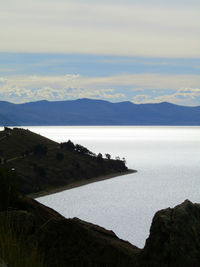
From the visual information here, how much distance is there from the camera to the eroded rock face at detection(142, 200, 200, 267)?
17.0m

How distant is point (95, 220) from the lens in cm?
12175

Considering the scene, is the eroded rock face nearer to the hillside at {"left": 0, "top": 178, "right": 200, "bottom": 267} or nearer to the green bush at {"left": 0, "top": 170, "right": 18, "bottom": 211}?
the hillside at {"left": 0, "top": 178, "right": 200, "bottom": 267}

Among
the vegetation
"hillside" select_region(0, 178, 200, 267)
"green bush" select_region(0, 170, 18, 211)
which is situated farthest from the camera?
"green bush" select_region(0, 170, 18, 211)

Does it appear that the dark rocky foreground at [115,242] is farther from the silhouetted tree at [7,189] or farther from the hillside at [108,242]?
the silhouetted tree at [7,189]

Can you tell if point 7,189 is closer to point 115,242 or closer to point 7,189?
point 7,189

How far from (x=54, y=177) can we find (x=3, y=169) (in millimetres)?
167799

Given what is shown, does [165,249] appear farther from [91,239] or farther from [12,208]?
[12,208]

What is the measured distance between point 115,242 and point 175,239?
10.8ft

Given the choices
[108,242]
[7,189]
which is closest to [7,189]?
[7,189]

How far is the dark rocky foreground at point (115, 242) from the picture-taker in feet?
56.0

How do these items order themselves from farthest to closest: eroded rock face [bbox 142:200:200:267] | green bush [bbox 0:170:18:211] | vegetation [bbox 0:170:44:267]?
green bush [bbox 0:170:18:211], eroded rock face [bbox 142:200:200:267], vegetation [bbox 0:170:44:267]

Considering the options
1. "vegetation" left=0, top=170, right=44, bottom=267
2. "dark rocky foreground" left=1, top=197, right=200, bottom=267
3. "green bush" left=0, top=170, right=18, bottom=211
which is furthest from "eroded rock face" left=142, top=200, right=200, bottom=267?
"green bush" left=0, top=170, right=18, bottom=211

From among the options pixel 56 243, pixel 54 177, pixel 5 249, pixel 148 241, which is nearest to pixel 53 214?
pixel 56 243

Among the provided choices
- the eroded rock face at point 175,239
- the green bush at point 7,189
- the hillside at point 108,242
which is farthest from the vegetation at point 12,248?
the eroded rock face at point 175,239
